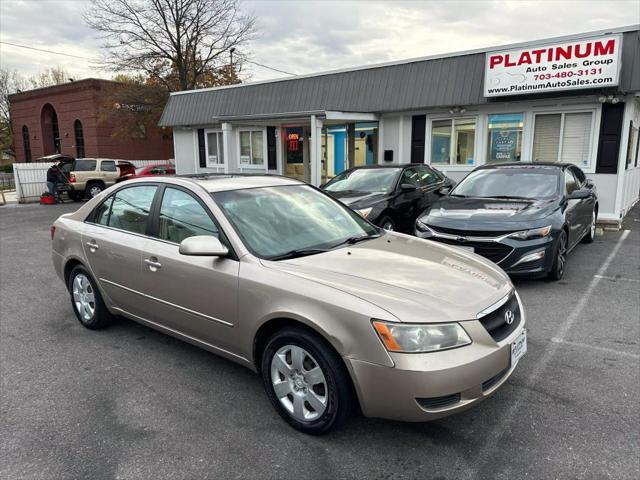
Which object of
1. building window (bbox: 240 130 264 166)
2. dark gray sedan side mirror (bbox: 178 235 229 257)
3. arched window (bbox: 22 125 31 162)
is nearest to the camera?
dark gray sedan side mirror (bbox: 178 235 229 257)

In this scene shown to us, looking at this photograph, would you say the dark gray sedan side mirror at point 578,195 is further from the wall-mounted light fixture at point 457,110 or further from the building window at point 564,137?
the wall-mounted light fixture at point 457,110

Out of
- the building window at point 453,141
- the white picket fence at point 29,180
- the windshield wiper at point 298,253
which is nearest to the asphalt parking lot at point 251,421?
the windshield wiper at point 298,253

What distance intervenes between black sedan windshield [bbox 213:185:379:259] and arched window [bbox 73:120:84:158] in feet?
110

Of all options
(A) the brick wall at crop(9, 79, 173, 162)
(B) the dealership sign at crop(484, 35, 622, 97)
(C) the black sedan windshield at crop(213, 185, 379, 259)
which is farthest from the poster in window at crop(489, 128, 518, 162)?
(A) the brick wall at crop(9, 79, 173, 162)

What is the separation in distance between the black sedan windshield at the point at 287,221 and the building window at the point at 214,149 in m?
15.4

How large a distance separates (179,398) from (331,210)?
1877 mm

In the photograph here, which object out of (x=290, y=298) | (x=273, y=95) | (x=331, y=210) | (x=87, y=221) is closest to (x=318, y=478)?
(x=290, y=298)

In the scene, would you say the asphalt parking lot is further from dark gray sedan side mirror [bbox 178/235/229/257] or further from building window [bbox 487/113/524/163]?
building window [bbox 487/113/524/163]

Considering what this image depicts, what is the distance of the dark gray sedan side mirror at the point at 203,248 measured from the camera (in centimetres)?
299

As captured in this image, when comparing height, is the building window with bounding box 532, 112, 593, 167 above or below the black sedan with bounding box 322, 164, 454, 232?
above

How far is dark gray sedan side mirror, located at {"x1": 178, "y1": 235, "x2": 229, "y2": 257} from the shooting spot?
9.81 ft

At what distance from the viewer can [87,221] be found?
180 inches

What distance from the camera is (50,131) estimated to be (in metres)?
36.8

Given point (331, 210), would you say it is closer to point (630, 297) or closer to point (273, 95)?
point (630, 297)
